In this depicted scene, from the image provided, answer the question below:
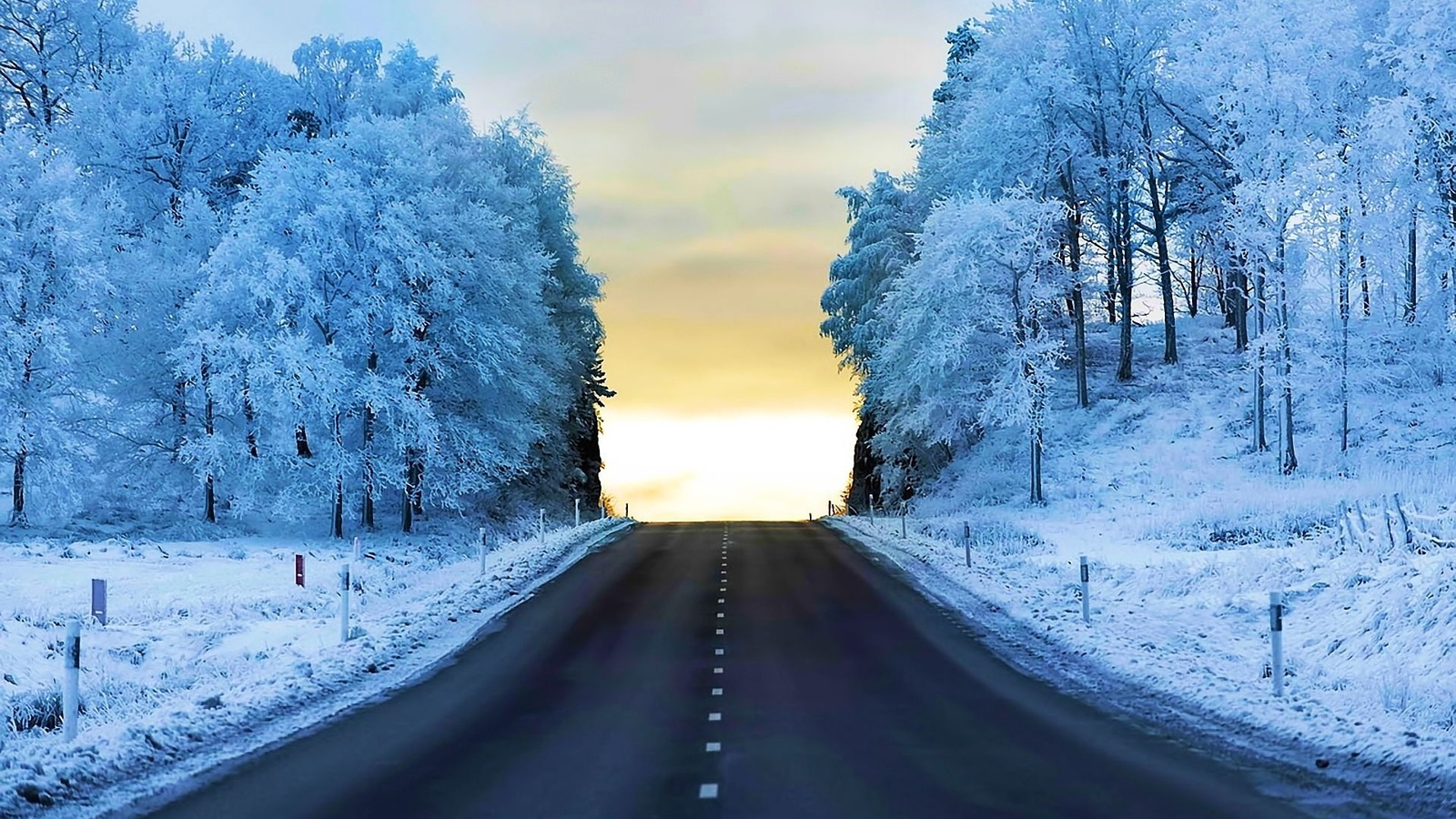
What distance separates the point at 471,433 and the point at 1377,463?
27695 millimetres

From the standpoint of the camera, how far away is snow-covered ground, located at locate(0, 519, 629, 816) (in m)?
11.0

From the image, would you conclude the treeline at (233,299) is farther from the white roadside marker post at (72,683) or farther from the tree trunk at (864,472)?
the tree trunk at (864,472)

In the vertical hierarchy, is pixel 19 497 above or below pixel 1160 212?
below

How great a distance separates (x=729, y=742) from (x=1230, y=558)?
15153 millimetres

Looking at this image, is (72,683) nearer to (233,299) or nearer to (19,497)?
(233,299)

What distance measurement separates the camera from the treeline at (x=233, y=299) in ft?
113

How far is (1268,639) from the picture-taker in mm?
17109

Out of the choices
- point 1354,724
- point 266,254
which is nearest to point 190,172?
point 266,254

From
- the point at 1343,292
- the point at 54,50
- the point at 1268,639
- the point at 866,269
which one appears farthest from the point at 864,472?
the point at 1268,639

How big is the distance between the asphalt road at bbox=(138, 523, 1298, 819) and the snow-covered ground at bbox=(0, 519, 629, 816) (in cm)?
86

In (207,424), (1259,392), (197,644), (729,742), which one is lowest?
(729,742)

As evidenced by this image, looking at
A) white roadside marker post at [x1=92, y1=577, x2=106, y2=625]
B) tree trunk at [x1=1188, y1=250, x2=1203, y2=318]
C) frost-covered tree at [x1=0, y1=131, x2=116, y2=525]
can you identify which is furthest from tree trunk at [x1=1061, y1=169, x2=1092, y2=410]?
white roadside marker post at [x1=92, y1=577, x2=106, y2=625]

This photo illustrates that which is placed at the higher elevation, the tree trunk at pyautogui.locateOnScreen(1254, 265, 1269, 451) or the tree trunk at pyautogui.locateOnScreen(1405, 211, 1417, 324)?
the tree trunk at pyautogui.locateOnScreen(1405, 211, 1417, 324)

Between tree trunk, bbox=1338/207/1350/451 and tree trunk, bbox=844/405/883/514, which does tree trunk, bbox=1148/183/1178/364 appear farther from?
tree trunk, bbox=844/405/883/514
